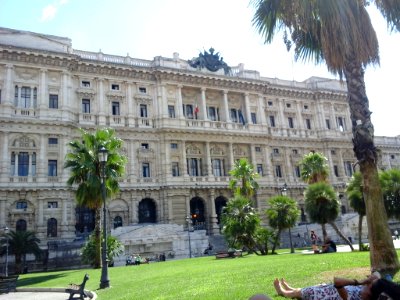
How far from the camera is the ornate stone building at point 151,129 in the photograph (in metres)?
37.9

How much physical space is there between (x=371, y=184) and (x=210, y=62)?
41.5m

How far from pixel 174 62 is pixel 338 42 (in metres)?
37.1

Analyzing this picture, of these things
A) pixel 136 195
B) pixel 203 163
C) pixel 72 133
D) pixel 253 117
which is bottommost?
pixel 136 195

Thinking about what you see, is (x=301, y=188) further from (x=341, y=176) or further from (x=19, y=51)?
(x=19, y=51)

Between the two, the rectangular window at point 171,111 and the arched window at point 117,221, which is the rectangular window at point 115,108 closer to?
the rectangular window at point 171,111

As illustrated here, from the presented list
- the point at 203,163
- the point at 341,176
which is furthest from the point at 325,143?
the point at 203,163

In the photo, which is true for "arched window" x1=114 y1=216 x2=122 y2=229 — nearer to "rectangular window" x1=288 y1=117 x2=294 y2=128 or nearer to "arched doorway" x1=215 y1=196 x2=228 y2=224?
"arched doorway" x1=215 y1=196 x2=228 y2=224

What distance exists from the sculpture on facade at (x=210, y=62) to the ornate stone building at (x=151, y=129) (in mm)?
180

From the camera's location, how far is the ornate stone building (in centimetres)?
3791

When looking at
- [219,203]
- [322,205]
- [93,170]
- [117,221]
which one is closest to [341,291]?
[93,170]

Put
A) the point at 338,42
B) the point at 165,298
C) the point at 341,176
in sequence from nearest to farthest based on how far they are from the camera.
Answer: the point at 165,298, the point at 338,42, the point at 341,176

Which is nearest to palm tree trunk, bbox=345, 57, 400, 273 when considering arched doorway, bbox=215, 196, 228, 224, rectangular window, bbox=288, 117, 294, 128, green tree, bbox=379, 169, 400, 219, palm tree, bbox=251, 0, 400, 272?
palm tree, bbox=251, 0, 400, 272

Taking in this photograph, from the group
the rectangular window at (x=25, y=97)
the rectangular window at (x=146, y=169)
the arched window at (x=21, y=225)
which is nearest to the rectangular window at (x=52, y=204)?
the arched window at (x=21, y=225)

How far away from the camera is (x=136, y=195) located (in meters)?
41.9
